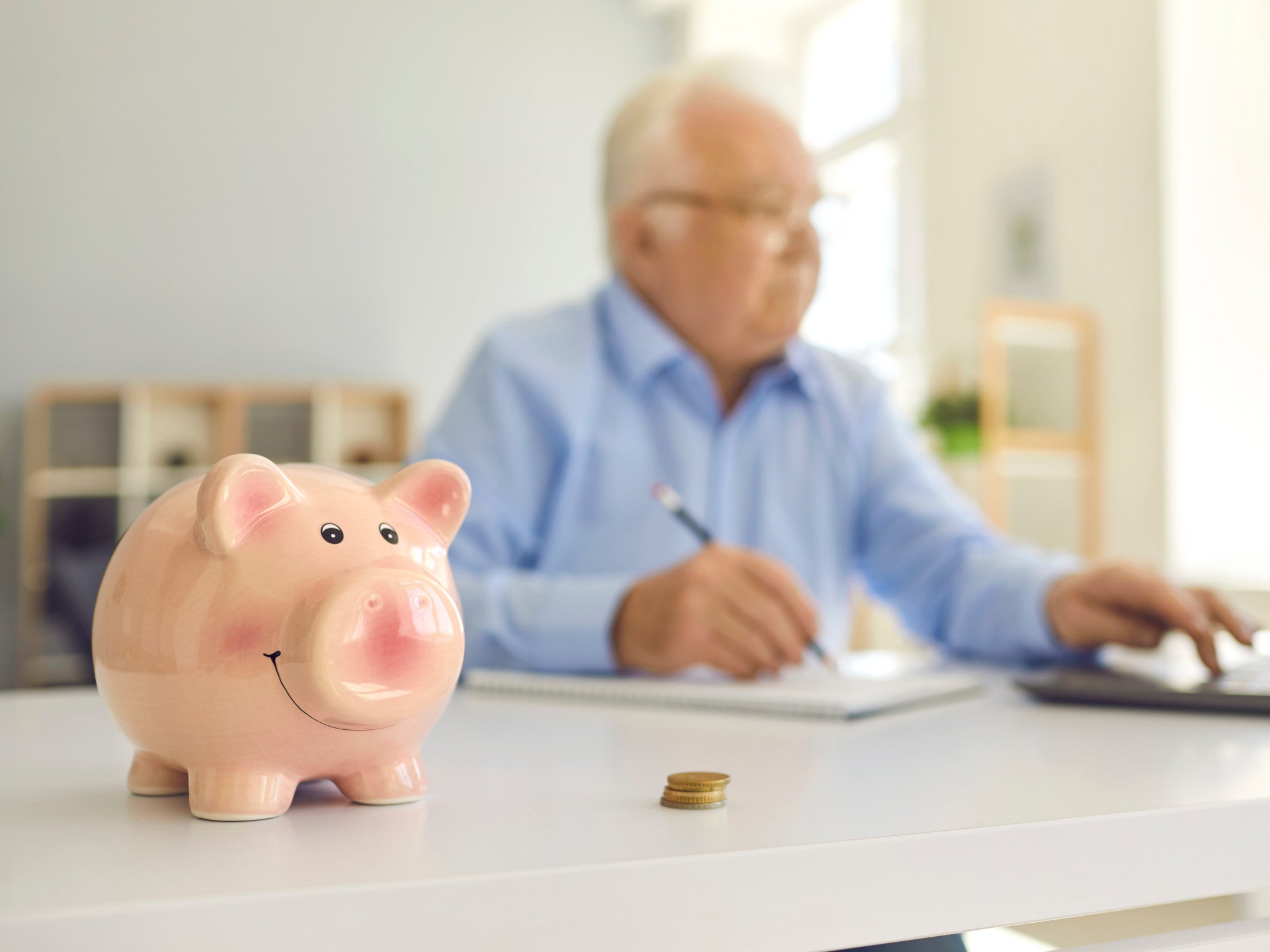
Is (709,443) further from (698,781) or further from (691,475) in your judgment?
(698,781)

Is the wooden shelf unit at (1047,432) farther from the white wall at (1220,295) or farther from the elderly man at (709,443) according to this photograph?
the elderly man at (709,443)

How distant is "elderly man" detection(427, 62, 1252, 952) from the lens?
3.21 feet

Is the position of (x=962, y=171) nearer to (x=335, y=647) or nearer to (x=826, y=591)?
(x=826, y=591)

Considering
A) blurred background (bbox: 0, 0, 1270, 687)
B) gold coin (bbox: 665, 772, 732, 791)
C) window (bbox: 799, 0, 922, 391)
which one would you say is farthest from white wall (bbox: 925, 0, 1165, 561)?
gold coin (bbox: 665, 772, 732, 791)

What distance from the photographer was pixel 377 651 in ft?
1.17

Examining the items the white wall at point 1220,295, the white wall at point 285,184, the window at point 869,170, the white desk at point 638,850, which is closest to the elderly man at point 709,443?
the white desk at point 638,850

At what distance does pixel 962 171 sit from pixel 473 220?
252cm

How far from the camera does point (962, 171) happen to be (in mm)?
3883

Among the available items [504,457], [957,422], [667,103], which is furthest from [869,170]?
[504,457]

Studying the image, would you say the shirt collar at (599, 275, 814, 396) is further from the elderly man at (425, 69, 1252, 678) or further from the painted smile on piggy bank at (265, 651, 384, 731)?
the painted smile on piggy bank at (265, 651, 384, 731)

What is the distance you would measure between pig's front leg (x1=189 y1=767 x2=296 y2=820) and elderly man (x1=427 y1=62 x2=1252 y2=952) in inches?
20.8

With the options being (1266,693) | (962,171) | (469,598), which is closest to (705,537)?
(469,598)

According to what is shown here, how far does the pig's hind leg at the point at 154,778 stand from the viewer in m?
0.41

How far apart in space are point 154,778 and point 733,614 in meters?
0.45
